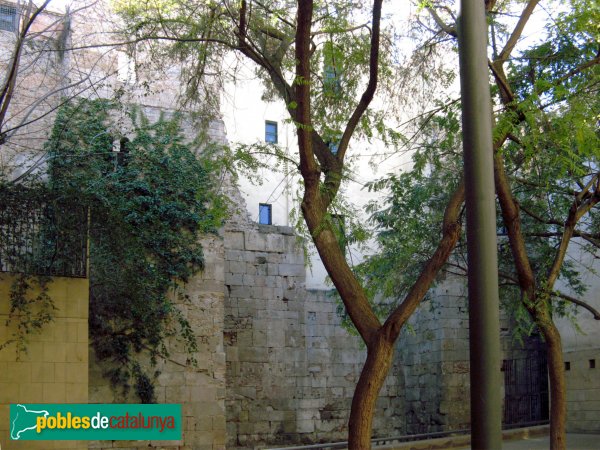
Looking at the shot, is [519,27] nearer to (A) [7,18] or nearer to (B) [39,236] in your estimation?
(B) [39,236]

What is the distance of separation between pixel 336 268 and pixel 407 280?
7136 mm

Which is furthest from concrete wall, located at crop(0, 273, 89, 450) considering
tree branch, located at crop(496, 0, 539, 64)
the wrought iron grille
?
tree branch, located at crop(496, 0, 539, 64)

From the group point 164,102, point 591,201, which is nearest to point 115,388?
point 164,102

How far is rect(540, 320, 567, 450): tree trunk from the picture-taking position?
9750 mm

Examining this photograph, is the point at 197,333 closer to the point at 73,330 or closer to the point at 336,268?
the point at 73,330

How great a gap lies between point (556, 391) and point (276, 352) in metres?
7.85

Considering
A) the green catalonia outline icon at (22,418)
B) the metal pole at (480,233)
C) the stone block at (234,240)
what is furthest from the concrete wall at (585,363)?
the metal pole at (480,233)

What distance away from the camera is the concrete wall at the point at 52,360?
9.31 metres

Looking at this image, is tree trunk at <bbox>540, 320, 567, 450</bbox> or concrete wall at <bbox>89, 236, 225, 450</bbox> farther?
concrete wall at <bbox>89, 236, 225, 450</bbox>

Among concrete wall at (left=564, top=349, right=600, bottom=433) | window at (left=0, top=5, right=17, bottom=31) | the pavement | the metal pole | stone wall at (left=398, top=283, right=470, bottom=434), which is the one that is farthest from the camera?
stone wall at (left=398, top=283, right=470, bottom=434)

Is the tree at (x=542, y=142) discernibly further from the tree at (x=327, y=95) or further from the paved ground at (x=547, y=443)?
the paved ground at (x=547, y=443)

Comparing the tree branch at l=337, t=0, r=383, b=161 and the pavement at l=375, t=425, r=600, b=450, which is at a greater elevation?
the tree branch at l=337, t=0, r=383, b=161

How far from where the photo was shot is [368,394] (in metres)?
7.49

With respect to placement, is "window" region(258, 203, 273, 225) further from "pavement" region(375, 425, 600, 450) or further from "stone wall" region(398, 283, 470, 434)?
"pavement" region(375, 425, 600, 450)
